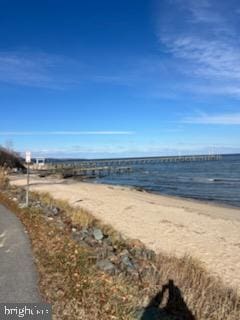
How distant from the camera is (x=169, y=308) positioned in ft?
23.1

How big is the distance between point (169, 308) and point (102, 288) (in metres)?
1.17

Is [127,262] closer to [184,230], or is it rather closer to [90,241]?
[90,241]

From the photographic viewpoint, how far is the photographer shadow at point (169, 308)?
6.29 metres

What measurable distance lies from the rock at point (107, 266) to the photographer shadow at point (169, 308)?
1.09m

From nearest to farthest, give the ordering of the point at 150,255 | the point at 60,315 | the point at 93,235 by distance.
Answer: the point at 60,315
the point at 150,255
the point at 93,235

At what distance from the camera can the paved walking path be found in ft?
21.8

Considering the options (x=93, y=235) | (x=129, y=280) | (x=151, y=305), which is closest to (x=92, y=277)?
(x=129, y=280)

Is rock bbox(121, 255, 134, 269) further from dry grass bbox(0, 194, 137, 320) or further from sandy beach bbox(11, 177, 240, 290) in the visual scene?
sandy beach bbox(11, 177, 240, 290)

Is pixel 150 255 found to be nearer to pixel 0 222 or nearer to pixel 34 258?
pixel 34 258

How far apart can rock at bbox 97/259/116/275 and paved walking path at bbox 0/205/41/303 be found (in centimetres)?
132

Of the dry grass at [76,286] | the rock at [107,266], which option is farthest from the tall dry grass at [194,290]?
the rock at [107,266]

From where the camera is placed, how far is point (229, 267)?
12797 mm

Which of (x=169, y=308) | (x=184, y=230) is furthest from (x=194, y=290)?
(x=184, y=230)

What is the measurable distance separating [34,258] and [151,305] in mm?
3185
